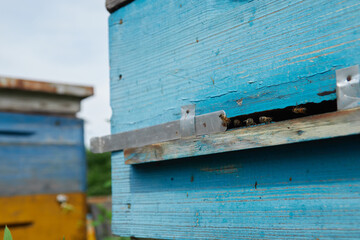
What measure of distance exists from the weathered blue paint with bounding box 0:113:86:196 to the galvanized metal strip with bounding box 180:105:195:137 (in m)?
2.14

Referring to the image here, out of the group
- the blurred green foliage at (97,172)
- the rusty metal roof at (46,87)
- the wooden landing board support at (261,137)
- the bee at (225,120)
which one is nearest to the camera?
the wooden landing board support at (261,137)

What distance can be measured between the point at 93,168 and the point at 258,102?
308 inches

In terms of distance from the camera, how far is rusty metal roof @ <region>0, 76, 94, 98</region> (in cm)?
276

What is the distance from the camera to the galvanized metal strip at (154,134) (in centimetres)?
94

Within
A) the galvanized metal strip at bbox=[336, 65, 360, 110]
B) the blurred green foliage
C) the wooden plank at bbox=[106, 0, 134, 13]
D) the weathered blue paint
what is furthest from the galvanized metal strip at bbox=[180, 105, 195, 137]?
the blurred green foliage

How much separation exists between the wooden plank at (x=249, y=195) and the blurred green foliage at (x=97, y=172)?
6.61 meters

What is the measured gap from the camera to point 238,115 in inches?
36.4

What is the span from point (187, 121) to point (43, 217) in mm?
2250

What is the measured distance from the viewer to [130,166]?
1221mm

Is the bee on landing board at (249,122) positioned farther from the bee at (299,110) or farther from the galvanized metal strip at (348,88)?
the galvanized metal strip at (348,88)

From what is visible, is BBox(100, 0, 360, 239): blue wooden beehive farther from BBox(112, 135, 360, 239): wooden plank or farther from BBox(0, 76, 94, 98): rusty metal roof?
BBox(0, 76, 94, 98): rusty metal roof

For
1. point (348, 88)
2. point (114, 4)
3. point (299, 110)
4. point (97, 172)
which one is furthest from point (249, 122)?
point (97, 172)

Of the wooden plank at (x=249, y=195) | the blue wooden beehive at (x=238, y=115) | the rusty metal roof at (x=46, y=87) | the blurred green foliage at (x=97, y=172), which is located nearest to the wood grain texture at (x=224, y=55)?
the blue wooden beehive at (x=238, y=115)

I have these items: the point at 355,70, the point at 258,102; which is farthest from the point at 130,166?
the point at 355,70
